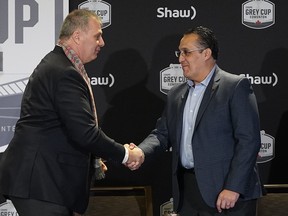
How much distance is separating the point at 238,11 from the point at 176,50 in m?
0.53

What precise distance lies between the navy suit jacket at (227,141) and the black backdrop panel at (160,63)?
3.50 feet

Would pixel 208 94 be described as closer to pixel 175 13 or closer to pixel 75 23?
pixel 75 23

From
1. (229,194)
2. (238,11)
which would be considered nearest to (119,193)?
(229,194)

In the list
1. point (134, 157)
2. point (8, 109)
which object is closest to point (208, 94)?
point (134, 157)

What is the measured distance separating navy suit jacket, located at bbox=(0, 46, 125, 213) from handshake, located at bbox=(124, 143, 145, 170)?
336 mm

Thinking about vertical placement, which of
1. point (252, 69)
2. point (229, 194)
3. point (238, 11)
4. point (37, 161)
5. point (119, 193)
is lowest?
point (119, 193)

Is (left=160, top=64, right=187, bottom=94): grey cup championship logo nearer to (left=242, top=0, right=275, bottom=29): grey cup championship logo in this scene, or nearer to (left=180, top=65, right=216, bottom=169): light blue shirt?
(left=242, top=0, right=275, bottom=29): grey cup championship logo

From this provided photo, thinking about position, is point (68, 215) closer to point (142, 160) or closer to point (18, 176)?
point (18, 176)

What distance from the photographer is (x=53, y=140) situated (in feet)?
8.87

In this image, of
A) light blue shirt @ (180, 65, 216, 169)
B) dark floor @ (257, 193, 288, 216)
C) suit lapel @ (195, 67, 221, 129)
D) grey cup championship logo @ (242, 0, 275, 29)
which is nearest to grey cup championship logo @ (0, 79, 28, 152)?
light blue shirt @ (180, 65, 216, 169)

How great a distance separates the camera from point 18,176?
2.69m

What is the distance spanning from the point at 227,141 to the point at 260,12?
4.69ft

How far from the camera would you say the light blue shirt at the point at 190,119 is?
3.01 meters

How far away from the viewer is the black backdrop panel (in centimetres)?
399
